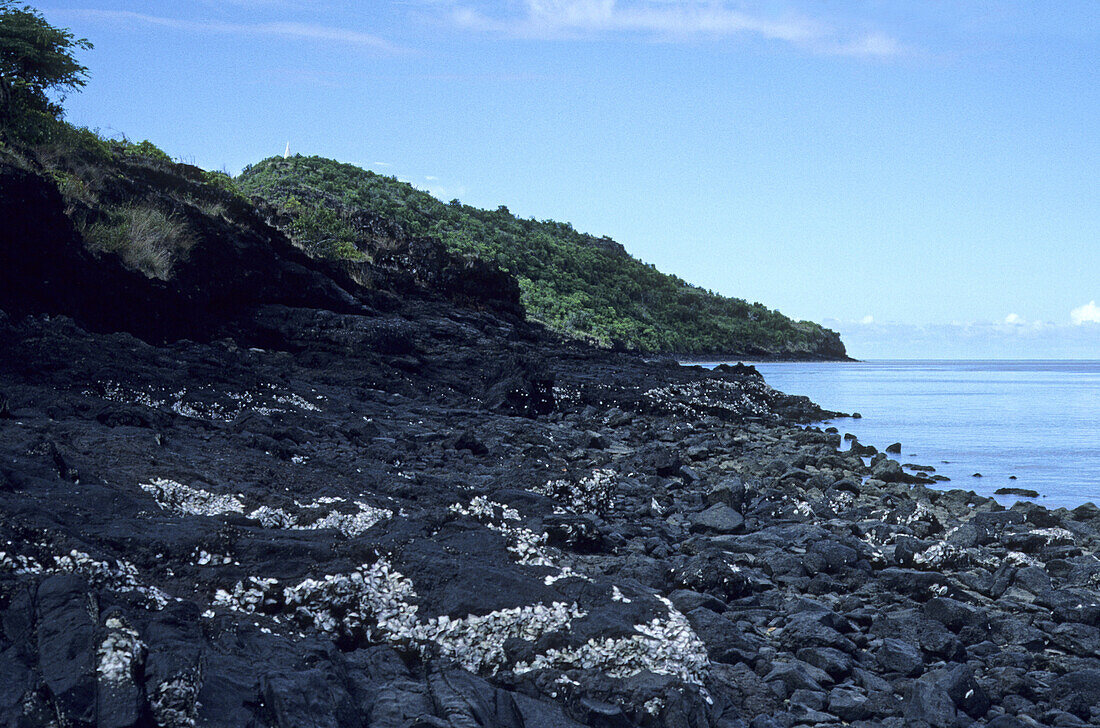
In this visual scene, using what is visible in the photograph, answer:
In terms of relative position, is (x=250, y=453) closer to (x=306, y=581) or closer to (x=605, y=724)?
(x=306, y=581)

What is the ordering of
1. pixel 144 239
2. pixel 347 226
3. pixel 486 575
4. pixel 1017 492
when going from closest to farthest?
pixel 486 575 < pixel 1017 492 < pixel 144 239 < pixel 347 226

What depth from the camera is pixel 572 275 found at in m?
82.8

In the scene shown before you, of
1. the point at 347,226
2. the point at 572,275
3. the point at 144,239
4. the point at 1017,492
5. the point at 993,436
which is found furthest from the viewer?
the point at 572,275

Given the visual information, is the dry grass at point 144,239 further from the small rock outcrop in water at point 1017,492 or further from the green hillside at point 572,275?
the green hillside at point 572,275

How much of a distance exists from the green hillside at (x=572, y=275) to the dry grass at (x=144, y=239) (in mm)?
36510

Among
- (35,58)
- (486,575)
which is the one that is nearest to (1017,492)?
(486,575)

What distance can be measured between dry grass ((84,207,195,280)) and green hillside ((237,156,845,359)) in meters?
36.5

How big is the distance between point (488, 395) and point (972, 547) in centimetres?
1092

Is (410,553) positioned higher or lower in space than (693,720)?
higher

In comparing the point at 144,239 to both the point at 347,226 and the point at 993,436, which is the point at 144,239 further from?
the point at 993,436

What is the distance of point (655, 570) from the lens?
691 centimetres

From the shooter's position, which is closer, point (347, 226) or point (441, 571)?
point (441, 571)

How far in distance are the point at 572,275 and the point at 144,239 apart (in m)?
66.5

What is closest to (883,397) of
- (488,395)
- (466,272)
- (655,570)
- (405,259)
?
(466,272)
